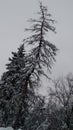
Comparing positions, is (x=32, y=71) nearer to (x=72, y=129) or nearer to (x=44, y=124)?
(x=72, y=129)

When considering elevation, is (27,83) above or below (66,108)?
above

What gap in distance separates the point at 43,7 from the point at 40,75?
23.8 feet

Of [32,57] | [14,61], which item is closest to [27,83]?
[32,57]

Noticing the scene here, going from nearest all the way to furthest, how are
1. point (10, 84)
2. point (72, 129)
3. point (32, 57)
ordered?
point (32, 57) < point (10, 84) < point (72, 129)

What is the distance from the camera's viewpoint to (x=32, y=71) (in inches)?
870

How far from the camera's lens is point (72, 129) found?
120 ft

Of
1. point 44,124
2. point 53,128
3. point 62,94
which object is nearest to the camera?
point 62,94

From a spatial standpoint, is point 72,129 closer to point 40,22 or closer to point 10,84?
point 10,84

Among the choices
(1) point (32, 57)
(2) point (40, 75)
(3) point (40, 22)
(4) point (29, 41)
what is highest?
(3) point (40, 22)

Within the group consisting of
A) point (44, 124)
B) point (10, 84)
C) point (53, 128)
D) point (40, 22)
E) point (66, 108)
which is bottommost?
point (44, 124)

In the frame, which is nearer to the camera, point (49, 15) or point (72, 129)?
point (49, 15)

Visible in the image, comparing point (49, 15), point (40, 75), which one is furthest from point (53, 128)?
point (49, 15)

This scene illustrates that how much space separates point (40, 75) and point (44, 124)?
46.3 m

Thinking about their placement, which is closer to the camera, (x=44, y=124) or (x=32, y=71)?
(x=32, y=71)
